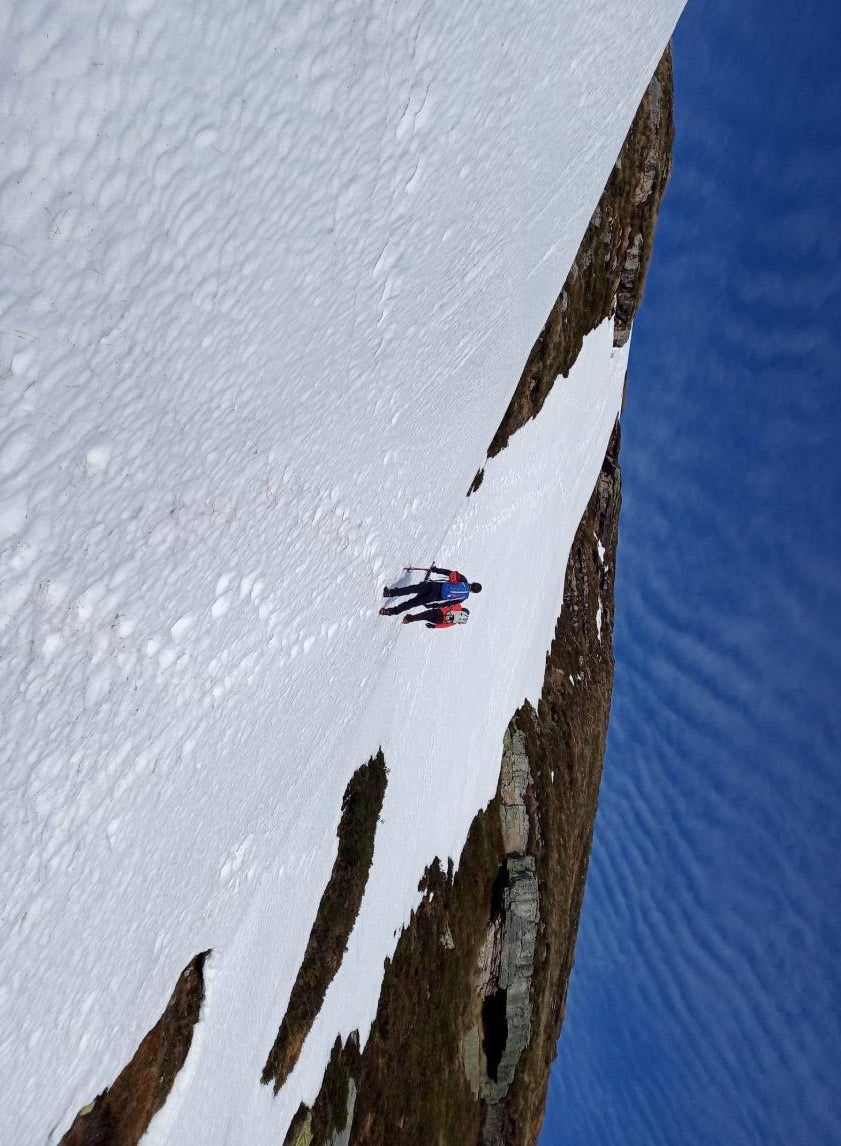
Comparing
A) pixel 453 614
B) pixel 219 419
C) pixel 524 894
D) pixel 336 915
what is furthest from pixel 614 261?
pixel 219 419

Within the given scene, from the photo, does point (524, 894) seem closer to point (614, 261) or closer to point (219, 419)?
point (219, 419)

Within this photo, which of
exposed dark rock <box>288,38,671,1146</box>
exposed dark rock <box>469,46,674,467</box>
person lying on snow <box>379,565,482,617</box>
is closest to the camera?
person lying on snow <box>379,565,482,617</box>

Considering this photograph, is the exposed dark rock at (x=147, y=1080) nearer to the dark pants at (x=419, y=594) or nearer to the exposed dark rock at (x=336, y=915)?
the exposed dark rock at (x=336, y=915)

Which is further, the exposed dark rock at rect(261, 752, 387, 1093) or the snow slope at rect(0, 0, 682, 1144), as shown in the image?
the exposed dark rock at rect(261, 752, 387, 1093)

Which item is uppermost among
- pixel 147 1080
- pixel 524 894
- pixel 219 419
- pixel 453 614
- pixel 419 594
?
pixel 524 894

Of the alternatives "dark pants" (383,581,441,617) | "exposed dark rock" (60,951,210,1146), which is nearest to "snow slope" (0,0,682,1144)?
"exposed dark rock" (60,951,210,1146)

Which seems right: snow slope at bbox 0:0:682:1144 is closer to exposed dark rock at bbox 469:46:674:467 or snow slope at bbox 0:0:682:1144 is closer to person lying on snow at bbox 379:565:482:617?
person lying on snow at bbox 379:565:482:617

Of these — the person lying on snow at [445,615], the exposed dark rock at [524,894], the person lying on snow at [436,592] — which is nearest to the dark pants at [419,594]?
the person lying on snow at [436,592]
